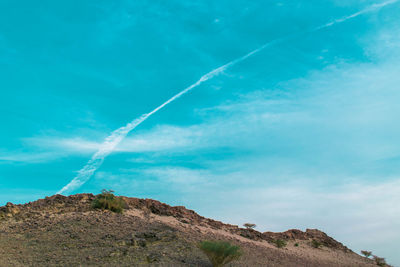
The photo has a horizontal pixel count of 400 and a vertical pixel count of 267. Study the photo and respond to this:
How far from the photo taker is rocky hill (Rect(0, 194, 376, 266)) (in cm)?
1641

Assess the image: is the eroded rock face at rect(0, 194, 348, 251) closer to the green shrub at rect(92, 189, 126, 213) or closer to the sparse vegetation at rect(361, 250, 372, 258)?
the green shrub at rect(92, 189, 126, 213)

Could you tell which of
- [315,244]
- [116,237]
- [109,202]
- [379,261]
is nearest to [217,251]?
[116,237]

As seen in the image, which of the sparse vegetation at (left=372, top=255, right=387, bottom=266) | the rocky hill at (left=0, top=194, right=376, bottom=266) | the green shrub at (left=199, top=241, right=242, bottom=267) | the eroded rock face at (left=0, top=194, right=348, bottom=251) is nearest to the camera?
the green shrub at (left=199, top=241, right=242, bottom=267)

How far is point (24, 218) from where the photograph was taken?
70.1ft

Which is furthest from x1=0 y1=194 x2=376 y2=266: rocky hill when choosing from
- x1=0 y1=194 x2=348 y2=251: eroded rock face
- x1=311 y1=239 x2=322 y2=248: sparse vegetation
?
x1=311 y1=239 x2=322 y2=248: sparse vegetation

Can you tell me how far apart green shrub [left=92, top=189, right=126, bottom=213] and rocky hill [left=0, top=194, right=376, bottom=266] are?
0.50 m

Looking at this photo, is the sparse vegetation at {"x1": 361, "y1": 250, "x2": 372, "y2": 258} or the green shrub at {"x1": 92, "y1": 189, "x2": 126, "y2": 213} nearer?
the green shrub at {"x1": 92, "y1": 189, "x2": 126, "y2": 213}

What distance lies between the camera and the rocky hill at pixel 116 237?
53.8 ft

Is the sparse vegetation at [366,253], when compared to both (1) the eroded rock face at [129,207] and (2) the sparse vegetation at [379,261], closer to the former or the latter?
(2) the sparse vegetation at [379,261]

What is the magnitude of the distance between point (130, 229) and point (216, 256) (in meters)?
5.47

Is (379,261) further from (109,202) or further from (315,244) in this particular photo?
(109,202)

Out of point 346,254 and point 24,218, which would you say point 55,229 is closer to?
point 24,218

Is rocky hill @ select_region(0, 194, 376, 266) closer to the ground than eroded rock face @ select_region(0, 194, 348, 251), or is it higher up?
closer to the ground

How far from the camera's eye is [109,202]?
22562 mm
